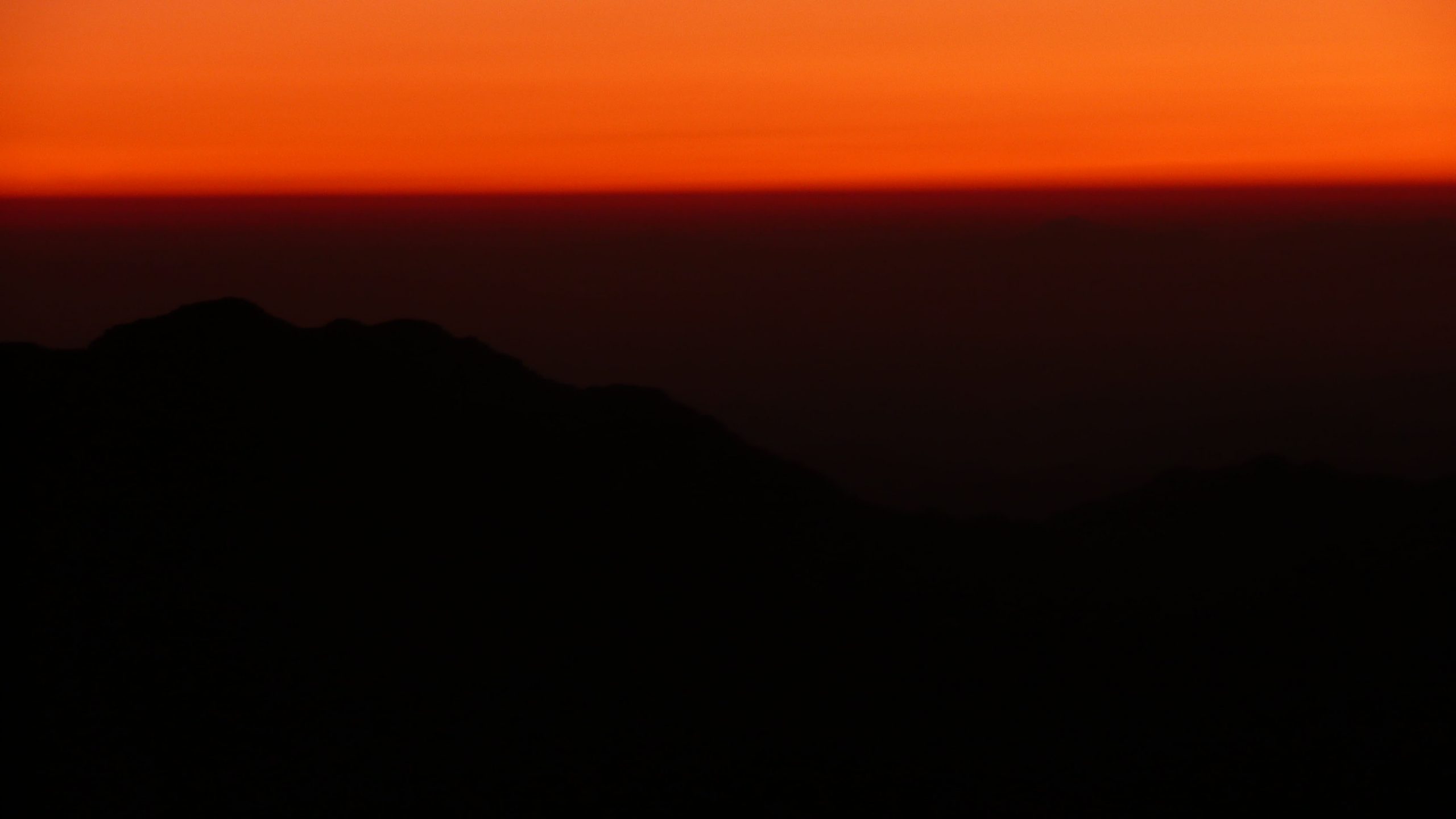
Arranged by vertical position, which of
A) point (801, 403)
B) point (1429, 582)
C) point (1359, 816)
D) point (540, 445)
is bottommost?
point (801, 403)

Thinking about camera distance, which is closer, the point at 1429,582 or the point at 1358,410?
the point at 1429,582

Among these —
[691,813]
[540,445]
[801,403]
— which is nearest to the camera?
[691,813]

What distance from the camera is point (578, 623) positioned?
48.0ft

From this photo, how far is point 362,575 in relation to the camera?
14.5 meters

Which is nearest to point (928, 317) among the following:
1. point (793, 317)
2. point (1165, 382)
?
point (793, 317)

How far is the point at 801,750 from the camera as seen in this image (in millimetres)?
13734

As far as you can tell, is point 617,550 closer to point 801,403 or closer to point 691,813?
point 691,813

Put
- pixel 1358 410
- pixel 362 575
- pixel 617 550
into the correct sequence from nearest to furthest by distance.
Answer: pixel 362 575, pixel 617 550, pixel 1358 410

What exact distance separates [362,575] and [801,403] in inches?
2028

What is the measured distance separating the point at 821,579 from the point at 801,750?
115 inches

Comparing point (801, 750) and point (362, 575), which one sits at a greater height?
point (362, 575)

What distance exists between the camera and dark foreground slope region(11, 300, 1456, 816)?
12.9m

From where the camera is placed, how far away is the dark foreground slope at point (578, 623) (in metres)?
12.9

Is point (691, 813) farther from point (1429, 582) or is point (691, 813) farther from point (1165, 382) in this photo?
point (1165, 382)
